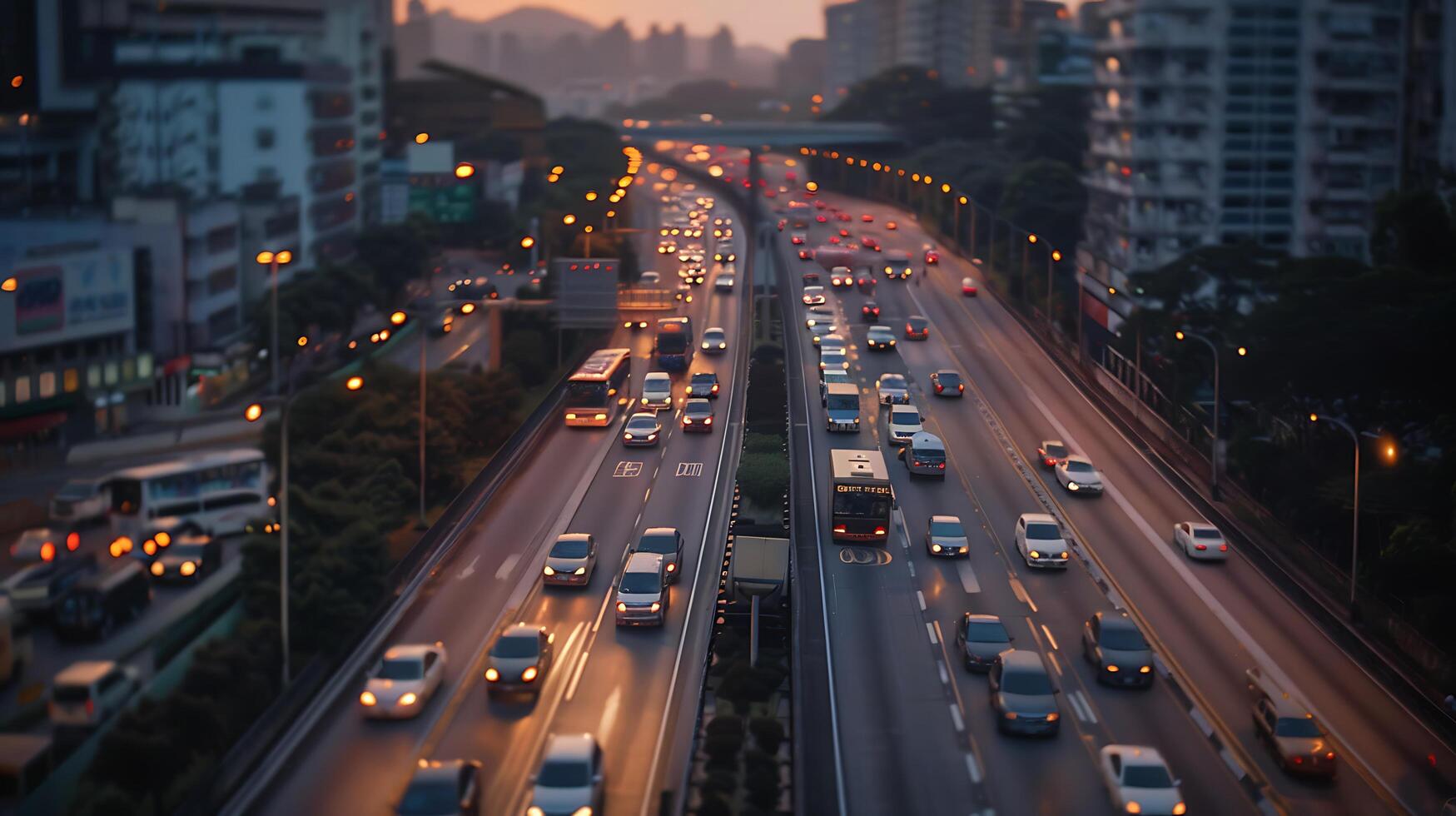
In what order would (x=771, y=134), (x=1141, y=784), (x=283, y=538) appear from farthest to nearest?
1. (x=771, y=134)
2. (x=283, y=538)
3. (x=1141, y=784)

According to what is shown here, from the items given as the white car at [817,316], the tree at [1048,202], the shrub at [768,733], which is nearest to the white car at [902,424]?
the white car at [817,316]

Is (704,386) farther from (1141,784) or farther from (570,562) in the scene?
(1141,784)

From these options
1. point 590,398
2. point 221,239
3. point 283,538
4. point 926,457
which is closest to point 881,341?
point 590,398

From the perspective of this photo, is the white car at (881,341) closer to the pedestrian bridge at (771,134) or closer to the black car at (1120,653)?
the black car at (1120,653)

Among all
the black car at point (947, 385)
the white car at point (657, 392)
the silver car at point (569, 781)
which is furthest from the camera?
the black car at point (947, 385)

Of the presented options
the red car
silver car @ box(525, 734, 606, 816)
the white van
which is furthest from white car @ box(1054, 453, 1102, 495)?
silver car @ box(525, 734, 606, 816)

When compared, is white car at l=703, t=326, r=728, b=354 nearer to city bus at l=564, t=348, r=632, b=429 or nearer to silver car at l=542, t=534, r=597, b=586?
city bus at l=564, t=348, r=632, b=429
